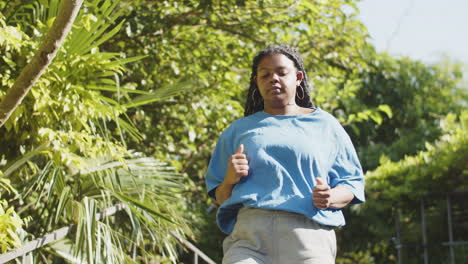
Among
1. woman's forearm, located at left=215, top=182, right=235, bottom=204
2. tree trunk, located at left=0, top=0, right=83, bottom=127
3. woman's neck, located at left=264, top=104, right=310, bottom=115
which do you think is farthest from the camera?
tree trunk, located at left=0, top=0, right=83, bottom=127

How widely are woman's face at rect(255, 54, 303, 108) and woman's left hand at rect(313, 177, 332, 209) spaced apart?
13.9 inches

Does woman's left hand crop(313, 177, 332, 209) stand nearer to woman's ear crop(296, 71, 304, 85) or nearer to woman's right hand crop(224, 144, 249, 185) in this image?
woman's right hand crop(224, 144, 249, 185)

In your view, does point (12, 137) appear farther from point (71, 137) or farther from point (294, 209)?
point (294, 209)

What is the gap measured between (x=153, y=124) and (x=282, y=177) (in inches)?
179

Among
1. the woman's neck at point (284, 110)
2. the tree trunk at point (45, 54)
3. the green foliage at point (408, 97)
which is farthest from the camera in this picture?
the green foliage at point (408, 97)

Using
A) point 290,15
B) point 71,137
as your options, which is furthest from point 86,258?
point 290,15

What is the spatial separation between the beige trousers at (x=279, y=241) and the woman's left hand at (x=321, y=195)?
0.09 meters

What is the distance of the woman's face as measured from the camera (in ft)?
7.51

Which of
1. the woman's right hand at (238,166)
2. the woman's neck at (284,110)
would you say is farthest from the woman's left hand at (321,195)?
the woman's neck at (284,110)

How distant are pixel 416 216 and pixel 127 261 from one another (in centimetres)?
373

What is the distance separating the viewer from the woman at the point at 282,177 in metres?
2.09

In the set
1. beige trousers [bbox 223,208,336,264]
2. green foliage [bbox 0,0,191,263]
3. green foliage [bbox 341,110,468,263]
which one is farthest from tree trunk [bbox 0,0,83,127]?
green foliage [bbox 341,110,468,263]

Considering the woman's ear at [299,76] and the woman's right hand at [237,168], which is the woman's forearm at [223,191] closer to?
the woman's right hand at [237,168]

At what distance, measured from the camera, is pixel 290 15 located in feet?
21.2
